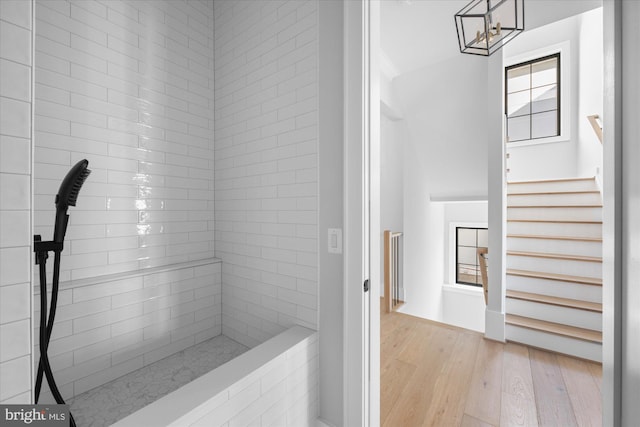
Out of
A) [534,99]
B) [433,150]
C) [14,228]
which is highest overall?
[534,99]

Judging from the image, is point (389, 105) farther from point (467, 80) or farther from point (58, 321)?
point (58, 321)

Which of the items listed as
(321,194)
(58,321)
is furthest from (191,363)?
(321,194)

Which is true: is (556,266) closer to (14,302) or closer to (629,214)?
(629,214)

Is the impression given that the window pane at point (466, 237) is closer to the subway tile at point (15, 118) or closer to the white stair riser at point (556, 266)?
the white stair riser at point (556, 266)

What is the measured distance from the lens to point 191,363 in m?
1.59

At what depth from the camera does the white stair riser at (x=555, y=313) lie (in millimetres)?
2406

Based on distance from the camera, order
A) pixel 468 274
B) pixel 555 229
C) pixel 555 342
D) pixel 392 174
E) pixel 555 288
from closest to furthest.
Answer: pixel 555 342
pixel 555 288
pixel 555 229
pixel 392 174
pixel 468 274

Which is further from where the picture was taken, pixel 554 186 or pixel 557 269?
pixel 554 186

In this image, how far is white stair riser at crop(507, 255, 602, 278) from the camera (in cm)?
267

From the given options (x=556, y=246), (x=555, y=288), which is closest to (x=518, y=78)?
(x=556, y=246)

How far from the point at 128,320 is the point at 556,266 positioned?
3.75 m

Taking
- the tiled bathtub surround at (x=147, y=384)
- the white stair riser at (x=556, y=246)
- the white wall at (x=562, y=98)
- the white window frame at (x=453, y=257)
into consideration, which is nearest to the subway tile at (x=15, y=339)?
the tiled bathtub surround at (x=147, y=384)

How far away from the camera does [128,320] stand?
149cm

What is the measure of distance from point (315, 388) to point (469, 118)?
141 inches
